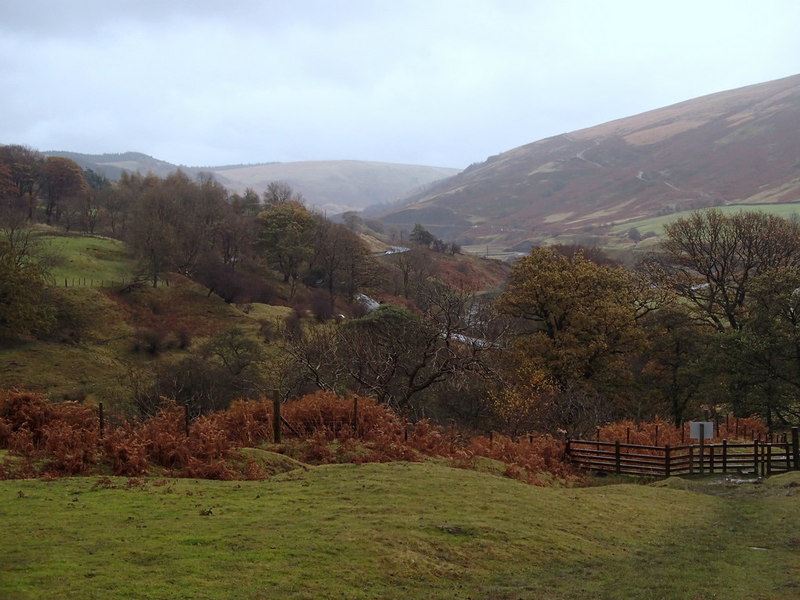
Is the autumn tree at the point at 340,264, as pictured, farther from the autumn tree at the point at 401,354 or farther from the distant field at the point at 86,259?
the autumn tree at the point at 401,354

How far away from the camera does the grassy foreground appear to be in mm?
8797

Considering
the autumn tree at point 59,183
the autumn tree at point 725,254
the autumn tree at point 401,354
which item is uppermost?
the autumn tree at point 59,183

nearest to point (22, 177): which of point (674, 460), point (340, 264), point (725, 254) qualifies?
point (340, 264)

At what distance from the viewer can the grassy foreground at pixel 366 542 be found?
8797 millimetres

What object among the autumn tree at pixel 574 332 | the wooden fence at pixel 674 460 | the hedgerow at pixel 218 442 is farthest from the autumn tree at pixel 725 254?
the hedgerow at pixel 218 442

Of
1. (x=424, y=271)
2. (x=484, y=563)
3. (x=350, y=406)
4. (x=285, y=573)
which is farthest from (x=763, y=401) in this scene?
(x=424, y=271)

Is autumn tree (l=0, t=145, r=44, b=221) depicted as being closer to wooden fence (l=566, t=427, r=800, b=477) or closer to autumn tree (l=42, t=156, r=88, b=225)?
autumn tree (l=42, t=156, r=88, b=225)

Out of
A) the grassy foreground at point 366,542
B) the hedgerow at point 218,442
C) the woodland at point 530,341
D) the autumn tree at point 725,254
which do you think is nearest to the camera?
the grassy foreground at point 366,542

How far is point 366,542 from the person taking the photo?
1086cm

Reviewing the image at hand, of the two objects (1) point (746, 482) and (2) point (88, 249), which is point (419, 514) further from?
(2) point (88, 249)

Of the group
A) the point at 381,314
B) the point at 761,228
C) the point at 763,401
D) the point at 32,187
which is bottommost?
the point at 763,401

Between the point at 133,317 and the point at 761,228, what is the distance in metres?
57.3

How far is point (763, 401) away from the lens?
36156 mm

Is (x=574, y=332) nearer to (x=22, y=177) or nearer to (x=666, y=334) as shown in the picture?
(x=666, y=334)
